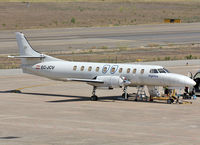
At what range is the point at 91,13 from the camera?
516ft

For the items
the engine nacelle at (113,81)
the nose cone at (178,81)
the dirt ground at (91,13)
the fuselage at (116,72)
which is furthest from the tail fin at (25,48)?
the dirt ground at (91,13)

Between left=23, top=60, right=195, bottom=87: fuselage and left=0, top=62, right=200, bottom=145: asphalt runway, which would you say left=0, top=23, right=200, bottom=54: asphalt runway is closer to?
left=23, top=60, right=195, bottom=87: fuselage

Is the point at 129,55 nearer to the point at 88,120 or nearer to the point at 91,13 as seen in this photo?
the point at 88,120

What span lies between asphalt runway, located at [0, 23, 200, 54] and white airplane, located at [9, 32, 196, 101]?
36080mm

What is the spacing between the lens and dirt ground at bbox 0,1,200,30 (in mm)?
133500

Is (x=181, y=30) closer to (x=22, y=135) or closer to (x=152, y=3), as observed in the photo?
(x=152, y=3)

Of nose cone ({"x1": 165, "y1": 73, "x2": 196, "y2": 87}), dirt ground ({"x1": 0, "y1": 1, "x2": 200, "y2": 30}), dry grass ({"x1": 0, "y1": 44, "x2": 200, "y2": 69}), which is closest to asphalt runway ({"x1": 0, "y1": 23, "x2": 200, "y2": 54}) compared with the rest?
dry grass ({"x1": 0, "y1": 44, "x2": 200, "y2": 69})

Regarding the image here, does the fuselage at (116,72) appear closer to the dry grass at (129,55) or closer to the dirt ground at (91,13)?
the dry grass at (129,55)

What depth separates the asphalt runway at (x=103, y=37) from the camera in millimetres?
91000

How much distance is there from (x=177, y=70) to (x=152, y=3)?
130084mm

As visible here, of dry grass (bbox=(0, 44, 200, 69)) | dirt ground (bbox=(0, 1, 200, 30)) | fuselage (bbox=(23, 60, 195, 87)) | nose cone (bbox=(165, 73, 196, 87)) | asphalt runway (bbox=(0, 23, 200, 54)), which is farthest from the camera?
dirt ground (bbox=(0, 1, 200, 30))

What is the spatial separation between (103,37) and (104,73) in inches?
2488

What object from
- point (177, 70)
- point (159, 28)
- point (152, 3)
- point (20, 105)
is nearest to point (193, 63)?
point (177, 70)

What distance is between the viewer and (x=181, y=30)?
392 feet
